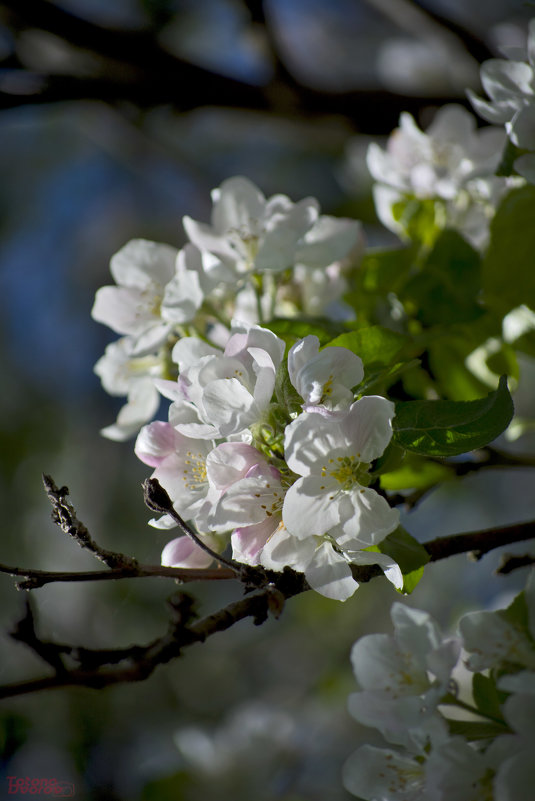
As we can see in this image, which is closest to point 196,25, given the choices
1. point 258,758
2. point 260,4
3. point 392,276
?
point 260,4

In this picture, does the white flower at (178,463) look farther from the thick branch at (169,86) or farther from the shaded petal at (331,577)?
the thick branch at (169,86)

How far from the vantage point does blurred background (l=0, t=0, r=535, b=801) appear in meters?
1.86

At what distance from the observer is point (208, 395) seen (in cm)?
67

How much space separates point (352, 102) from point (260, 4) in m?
0.40

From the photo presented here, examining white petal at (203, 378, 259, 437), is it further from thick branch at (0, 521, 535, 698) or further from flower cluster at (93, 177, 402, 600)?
thick branch at (0, 521, 535, 698)

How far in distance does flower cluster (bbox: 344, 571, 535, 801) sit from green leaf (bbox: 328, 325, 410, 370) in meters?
0.26

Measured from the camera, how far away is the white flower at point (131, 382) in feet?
3.20

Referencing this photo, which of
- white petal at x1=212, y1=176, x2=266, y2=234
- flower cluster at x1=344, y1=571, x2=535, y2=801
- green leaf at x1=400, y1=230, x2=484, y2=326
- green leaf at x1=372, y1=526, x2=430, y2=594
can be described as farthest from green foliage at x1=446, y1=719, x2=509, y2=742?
white petal at x1=212, y1=176, x2=266, y2=234

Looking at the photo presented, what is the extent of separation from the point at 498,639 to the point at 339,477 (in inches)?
8.4

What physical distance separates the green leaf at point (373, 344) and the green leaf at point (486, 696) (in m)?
0.34

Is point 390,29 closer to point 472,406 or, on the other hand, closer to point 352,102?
point 352,102

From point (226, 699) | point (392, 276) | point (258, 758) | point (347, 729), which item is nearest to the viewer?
point (392, 276)

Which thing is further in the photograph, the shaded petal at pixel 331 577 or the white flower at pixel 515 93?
the white flower at pixel 515 93

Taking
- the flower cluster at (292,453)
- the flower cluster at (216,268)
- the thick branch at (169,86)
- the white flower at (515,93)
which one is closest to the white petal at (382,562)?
the flower cluster at (292,453)
